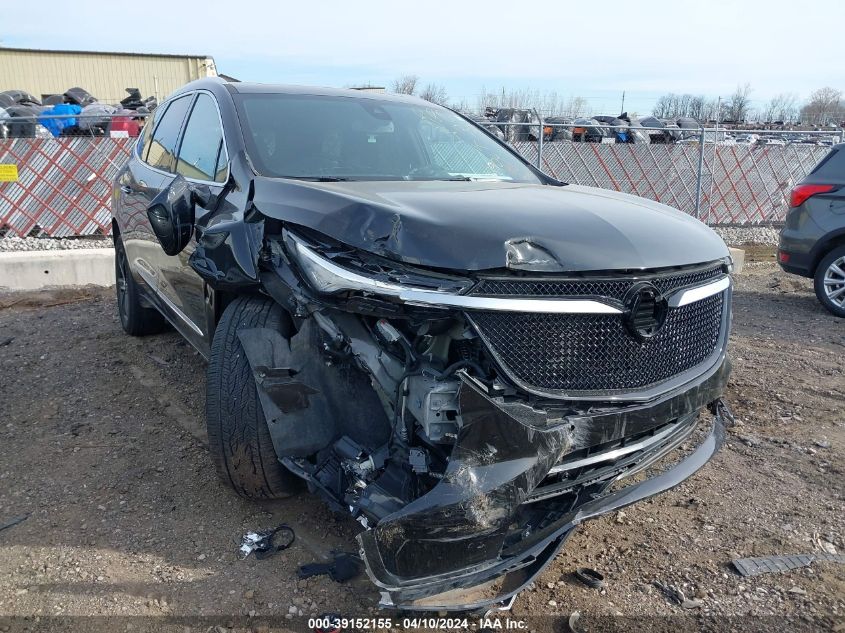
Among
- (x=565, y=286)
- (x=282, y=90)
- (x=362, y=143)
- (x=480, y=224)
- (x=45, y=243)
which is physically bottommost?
(x=45, y=243)

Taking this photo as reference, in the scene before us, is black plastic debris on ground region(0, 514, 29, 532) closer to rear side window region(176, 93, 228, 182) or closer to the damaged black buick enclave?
the damaged black buick enclave

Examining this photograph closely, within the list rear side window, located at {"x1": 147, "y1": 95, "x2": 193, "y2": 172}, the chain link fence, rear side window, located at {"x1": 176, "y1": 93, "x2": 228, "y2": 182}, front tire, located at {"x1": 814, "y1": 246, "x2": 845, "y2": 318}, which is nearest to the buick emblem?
rear side window, located at {"x1": 176, "y1": 93, "x2": 228, "y2": 182}

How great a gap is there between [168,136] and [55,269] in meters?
3.94

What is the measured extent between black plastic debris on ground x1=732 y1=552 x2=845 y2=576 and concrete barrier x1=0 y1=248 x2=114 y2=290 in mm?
7045

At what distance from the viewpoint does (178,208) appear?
331cm

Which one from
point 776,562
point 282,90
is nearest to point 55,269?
point 282,90

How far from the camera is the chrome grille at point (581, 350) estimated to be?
7.20 feet

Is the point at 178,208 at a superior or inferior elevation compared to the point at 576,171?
superior

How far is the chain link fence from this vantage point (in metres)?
10.0

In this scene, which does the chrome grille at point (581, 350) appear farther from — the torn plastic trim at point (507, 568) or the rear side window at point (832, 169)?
the rear side window at point (832, 169)

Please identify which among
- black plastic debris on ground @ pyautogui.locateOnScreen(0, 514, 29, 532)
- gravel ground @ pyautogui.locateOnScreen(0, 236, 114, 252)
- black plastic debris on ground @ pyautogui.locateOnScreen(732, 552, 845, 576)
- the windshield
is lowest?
gravel ground @ pyautogui.locateOnScreen(0, 236, 114, 252)

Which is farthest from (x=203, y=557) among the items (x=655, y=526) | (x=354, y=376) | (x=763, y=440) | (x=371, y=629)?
(x=763, y=440)

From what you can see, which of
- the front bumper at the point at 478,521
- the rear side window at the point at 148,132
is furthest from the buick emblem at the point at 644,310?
the rear side window at the point at 148,132

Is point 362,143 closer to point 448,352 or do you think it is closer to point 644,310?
point 448,352
